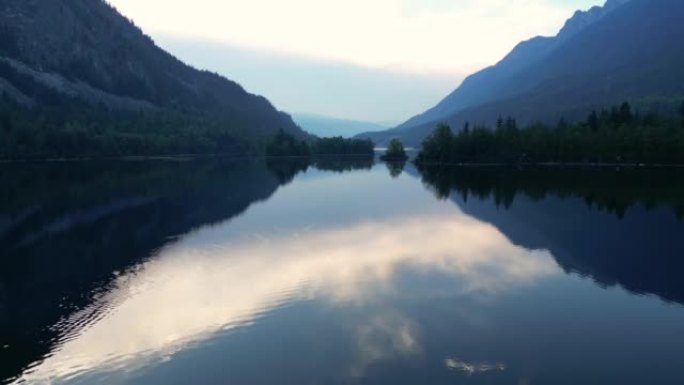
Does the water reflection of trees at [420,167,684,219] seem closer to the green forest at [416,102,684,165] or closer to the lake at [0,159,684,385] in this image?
the lake at [0,159,684,385]

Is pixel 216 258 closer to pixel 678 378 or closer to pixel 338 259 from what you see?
pixel 338 259

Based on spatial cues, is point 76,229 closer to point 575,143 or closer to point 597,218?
point 597,218

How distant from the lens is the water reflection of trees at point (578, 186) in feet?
274

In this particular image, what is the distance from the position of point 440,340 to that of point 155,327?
14.8m

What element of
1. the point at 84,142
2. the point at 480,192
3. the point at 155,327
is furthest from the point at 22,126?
the point at 155,327

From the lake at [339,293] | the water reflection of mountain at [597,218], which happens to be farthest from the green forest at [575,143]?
the lake at [339,293]

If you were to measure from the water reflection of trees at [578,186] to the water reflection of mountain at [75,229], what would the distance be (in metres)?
36.2

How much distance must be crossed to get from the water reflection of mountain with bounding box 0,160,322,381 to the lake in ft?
0.71

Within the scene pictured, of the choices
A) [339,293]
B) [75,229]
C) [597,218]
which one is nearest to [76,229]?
[75,229]

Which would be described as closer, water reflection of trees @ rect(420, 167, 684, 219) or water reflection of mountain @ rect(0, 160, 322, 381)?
water reflection of mountain @ rect(0, 160, 322, 381)

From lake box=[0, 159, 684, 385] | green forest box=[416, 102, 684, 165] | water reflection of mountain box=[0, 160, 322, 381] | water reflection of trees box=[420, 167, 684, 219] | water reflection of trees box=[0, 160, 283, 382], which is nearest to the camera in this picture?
lake box=[0, 159, 684, 385]

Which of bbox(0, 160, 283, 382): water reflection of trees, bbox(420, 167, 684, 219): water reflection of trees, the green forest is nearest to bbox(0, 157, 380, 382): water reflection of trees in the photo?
bbox(0, 160, 283, 382): water reflection of trees

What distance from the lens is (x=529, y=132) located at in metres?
176

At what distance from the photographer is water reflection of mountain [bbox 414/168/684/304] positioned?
1790 inches
